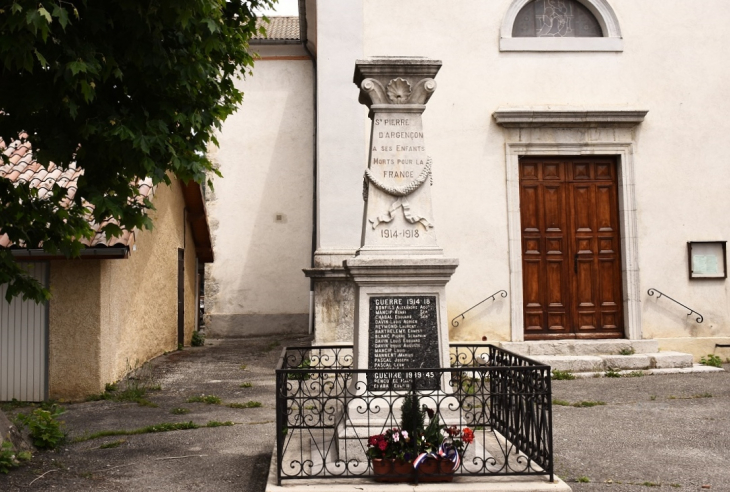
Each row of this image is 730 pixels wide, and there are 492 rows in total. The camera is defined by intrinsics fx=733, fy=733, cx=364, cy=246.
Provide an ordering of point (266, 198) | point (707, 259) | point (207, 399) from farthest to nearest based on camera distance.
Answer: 1. point (266, 198)
2. point (707, 259)
3. point (207, 399)

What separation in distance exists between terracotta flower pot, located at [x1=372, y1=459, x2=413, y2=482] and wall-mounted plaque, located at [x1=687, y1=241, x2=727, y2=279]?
793 centimetres

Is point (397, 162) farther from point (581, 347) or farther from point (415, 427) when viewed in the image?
point (581, 347)

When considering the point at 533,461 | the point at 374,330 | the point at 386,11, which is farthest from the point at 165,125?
the point at 386,11

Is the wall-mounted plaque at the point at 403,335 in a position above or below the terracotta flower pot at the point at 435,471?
above

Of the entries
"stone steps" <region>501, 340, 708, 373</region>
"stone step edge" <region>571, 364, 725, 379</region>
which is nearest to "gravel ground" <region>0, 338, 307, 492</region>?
"stone steps" <region>501, 340, 708, 373</region>

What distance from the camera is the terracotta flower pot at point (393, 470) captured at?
5.09 meters

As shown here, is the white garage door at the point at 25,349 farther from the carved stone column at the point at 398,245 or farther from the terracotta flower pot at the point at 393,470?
the terracotta flower pot at the point at 393,470

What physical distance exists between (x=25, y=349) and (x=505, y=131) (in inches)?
293

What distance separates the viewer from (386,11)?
11.3 metres

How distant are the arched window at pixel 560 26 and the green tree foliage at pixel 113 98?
21.9ft

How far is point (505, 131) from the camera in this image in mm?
11297

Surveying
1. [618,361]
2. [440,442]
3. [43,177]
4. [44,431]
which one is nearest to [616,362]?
[618,361]

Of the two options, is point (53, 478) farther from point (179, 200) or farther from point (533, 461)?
point (179, 200)

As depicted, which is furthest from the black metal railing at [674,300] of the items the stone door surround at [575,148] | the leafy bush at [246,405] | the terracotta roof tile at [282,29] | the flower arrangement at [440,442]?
the terracotta roof tile at [282,29]
